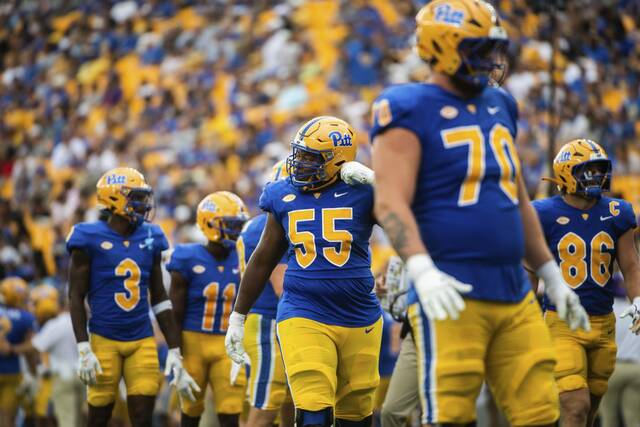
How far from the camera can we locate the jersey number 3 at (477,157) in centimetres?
395

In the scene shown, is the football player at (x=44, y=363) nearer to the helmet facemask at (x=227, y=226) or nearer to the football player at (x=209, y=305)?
the football player at (x=209, y=305)

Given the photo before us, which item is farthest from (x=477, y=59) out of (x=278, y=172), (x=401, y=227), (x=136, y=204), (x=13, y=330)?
(x=13, y=330)

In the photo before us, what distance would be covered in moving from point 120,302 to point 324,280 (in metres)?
2.43

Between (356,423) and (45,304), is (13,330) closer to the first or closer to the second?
(45,304)

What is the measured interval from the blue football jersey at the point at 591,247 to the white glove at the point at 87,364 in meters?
3.15

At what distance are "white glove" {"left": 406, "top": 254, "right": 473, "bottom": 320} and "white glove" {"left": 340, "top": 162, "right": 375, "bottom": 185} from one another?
1871 mm

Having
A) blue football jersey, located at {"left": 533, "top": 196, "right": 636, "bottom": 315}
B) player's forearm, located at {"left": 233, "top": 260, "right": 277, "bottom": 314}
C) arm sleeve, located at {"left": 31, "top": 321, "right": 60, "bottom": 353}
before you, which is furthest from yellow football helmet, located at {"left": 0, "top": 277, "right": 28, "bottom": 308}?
blue football jersey, located at {"left": 533, "top": 196, "right": 636, "bottom": 315}

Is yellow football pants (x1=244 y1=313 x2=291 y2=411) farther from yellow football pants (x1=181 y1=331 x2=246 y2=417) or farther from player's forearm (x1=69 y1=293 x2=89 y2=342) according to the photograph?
player's forearm (x1=69 y1=293 x2=89 y2=342)

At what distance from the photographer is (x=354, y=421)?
5.67 metres

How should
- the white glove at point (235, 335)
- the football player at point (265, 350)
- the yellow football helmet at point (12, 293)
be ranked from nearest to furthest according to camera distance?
the white glove at point (235, 335)
the football player at point (265, 350)
the yellow football helmet at point (12, 293)

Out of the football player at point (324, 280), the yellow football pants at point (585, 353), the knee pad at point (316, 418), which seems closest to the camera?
the knee pad at point (316, 418)

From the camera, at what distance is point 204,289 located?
8062 mm

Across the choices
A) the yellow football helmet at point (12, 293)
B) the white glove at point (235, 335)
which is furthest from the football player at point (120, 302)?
the yellow football helmet at point (12, 293)

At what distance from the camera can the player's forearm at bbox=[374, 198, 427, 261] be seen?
12.5ft
